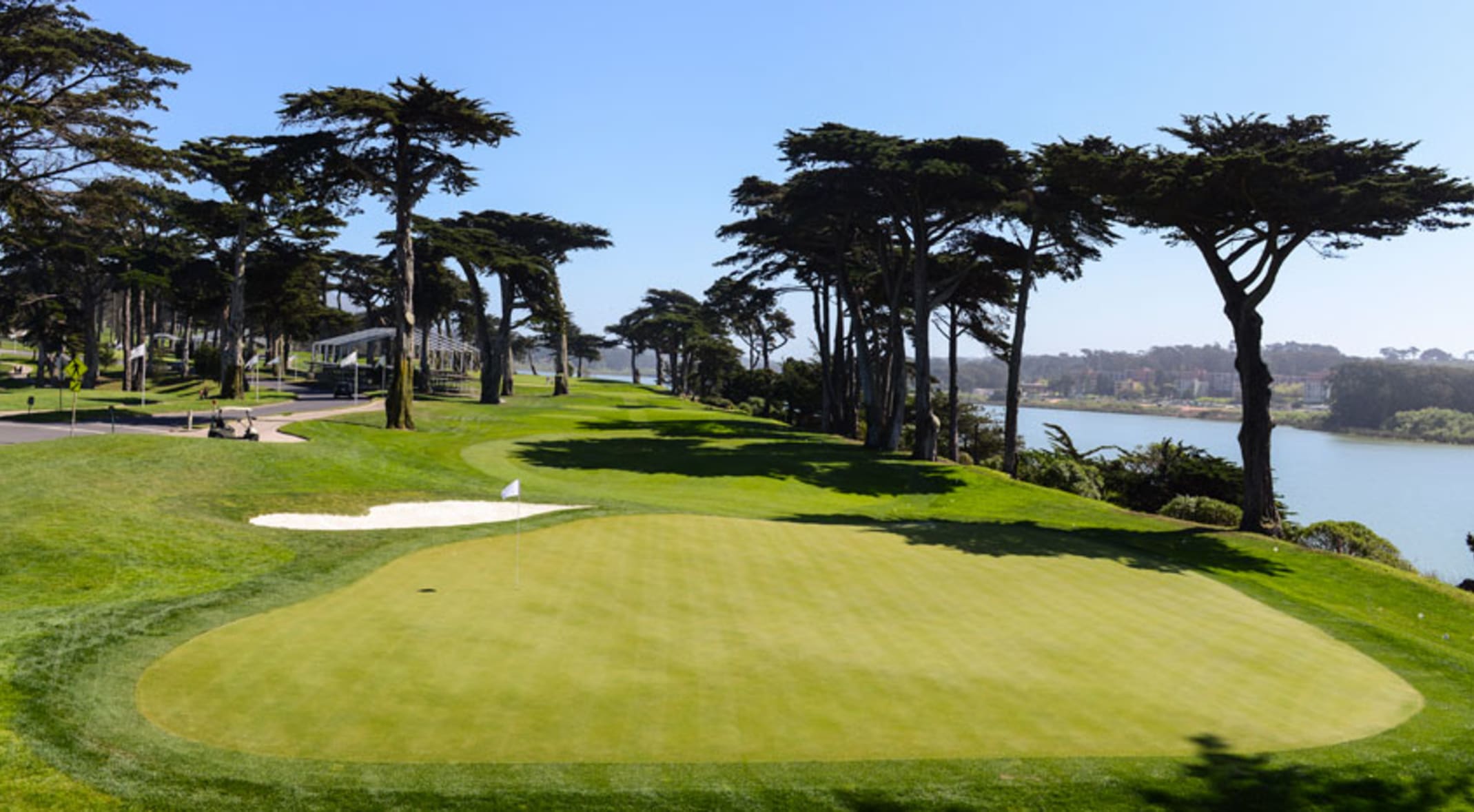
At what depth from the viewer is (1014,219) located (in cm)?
4334

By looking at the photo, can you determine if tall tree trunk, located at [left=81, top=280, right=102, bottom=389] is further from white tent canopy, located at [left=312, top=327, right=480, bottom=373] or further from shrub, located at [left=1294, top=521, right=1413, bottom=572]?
shrub, located at [left=1294, top=521, right=1413, bottom=572]

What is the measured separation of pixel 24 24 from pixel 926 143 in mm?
39812

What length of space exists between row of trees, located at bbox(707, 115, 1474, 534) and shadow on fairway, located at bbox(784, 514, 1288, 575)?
4.64 meters

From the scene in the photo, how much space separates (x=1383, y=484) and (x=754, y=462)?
298 ft

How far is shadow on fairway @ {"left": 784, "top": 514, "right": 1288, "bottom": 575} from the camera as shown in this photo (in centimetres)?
1980

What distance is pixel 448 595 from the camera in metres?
13.5

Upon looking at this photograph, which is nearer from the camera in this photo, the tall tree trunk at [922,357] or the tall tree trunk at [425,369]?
the tall tree trunk at [922,357]

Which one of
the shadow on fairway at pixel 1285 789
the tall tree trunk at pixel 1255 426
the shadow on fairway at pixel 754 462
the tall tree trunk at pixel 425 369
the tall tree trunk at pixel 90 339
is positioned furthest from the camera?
the tall tree trunk at pixel 425 369

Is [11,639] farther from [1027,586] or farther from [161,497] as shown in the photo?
[1027,586]

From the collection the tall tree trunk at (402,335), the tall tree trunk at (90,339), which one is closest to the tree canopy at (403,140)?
the tall tree trunk at (402,335)

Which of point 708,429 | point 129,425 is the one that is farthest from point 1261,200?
point 129,425

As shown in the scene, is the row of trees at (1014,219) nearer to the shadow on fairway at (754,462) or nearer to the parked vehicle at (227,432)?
the shadow on fairway at (754,462)

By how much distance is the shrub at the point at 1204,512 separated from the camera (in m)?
30.0

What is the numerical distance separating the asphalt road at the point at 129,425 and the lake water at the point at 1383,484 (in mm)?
46485
